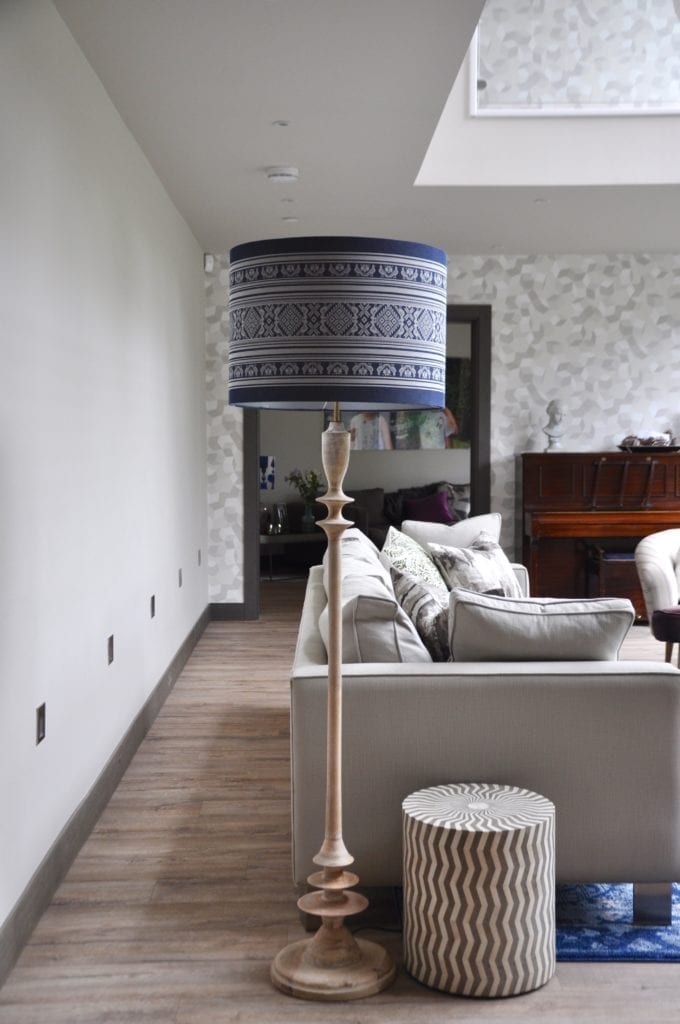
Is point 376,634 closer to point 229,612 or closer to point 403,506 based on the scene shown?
point 229,612

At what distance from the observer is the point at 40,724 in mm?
2971

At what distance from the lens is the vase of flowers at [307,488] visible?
418 inches

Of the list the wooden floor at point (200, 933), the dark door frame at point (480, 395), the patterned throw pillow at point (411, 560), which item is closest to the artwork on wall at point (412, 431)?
the dark door frame at point (480, 395)

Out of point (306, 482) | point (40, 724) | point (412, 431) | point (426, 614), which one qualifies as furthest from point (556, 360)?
point (40, 724)

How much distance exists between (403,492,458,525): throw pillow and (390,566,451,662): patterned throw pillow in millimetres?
6508

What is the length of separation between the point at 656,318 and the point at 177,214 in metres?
3.51

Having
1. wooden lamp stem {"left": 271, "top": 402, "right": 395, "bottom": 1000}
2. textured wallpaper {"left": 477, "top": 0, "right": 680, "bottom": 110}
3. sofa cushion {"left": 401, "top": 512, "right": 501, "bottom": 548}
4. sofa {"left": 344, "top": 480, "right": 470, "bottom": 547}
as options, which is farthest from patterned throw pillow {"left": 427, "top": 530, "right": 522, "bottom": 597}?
sofa {"left": 344, "top": 480, "right": 470, "bottom": 547}

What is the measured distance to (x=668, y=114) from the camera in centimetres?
572

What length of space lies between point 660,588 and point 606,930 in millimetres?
2850

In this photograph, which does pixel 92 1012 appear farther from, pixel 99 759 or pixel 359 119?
pixel 359 119

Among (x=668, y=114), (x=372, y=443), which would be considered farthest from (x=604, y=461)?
(x=372, y=443)

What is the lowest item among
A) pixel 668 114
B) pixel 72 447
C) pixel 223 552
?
pixel 223 552

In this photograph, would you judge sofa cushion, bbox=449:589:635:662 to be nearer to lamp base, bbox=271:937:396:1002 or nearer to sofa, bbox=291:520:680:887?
sofa, bbox=291:520:680:887

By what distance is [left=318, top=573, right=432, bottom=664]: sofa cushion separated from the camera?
296 cm
